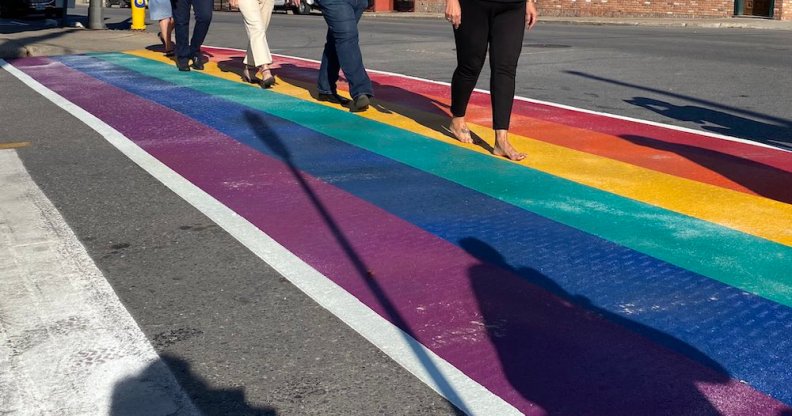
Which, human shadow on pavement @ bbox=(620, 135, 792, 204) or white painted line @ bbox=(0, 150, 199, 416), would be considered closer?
white painted line @ bbox=(0, 150, 199, 416)

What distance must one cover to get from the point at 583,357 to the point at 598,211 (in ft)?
7.41

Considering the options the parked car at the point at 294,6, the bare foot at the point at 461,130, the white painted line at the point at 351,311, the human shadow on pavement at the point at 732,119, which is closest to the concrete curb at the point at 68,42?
the human shadow on pavement at the point at 732,119

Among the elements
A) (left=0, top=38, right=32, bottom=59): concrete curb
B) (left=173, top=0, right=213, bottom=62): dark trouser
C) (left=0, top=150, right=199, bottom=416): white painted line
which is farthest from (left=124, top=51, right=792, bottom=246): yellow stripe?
(left=0, top=38, right=32, bottom=59): concrete curb

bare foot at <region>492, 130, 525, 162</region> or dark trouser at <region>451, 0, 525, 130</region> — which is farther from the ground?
dark trouser at <region>451, 0, 525, 130</region>

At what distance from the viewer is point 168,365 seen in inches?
138

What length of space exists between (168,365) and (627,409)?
59.1 inches

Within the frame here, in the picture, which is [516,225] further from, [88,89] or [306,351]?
[88,89]

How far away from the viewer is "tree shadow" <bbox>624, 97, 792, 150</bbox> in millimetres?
8336

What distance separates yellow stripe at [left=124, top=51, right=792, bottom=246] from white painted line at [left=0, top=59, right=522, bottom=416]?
6.85 feet

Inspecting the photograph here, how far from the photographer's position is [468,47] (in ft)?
23.9

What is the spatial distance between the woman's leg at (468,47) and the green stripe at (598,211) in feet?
1.31

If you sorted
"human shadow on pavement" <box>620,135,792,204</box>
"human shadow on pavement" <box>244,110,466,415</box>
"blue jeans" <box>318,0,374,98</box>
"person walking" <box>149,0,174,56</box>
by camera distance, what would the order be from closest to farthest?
"human shadow on pavement" <box>244,110,466,415</box> < "human shadow on pavement" <box>620,135,792,204</box> < "blue jeans" <box>318,0,374,98</box> < "person walking" <box>149,0,174,56</box>

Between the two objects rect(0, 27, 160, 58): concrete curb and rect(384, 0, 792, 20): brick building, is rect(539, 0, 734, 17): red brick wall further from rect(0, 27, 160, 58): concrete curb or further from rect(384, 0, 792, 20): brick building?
rect(0, 27, 160, 58): concrete curb

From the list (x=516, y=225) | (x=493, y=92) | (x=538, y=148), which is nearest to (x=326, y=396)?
(x=516, y=225)
